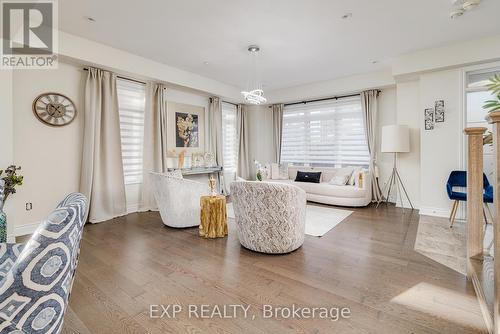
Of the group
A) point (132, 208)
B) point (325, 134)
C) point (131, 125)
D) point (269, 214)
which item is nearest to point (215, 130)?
point (131, 125)

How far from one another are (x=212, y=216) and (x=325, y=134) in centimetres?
429

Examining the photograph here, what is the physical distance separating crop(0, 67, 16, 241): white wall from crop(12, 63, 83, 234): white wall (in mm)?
265

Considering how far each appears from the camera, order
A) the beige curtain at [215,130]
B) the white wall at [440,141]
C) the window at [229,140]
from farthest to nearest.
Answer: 1. the window at [229,140]
2. the beige curtain at [215,130]
3. the white wall at [440,141]

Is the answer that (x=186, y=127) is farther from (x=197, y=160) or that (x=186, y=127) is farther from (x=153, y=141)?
(x=153, y=141)

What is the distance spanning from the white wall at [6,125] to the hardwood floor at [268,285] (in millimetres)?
1382

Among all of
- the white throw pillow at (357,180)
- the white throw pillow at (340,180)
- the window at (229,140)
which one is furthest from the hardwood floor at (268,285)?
the window at (229,140)

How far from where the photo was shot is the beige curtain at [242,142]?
7188 mm

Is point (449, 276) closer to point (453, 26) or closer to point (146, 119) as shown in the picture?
point (453, 26)

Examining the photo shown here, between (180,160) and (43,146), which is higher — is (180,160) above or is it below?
below

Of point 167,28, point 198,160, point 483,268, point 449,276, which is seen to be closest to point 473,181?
point 483,268

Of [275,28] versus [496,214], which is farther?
[275,28]

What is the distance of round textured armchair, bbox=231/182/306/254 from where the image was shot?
8.62ft

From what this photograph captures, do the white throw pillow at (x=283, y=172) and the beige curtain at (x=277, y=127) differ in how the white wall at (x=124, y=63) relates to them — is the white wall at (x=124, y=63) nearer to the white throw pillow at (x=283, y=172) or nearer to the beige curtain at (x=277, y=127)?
the beige curtain at (x=277, y=127)

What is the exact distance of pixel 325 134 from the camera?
6.47 metres
